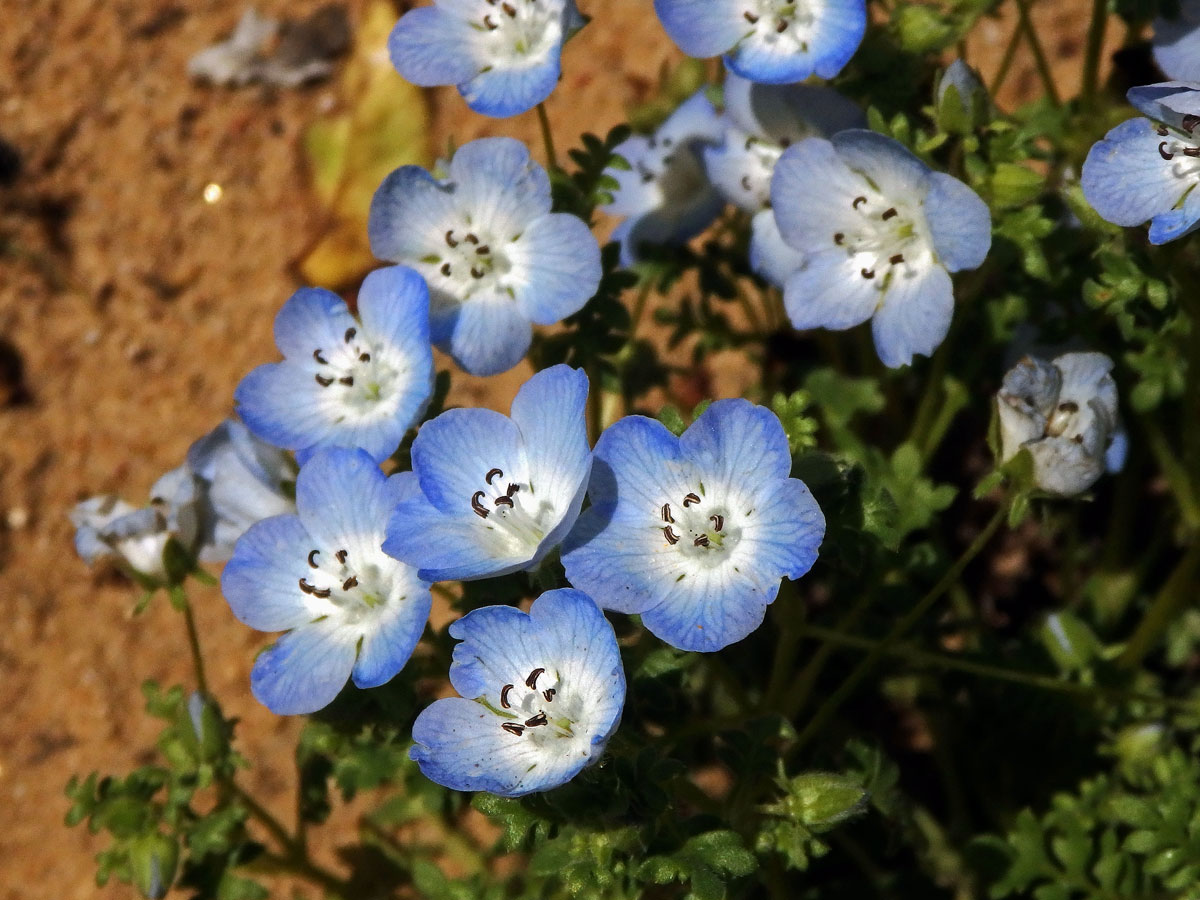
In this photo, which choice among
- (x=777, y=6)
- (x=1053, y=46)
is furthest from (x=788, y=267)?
(x=1053, y=46)

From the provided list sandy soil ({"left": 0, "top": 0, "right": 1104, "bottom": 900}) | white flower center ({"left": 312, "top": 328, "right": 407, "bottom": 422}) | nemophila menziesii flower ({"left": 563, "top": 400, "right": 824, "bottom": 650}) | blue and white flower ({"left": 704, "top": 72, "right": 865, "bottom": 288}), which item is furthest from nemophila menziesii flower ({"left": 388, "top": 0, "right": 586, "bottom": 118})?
sandy soil ({"left": 0, "top": 0, "right": 1104, "bottom": 900})

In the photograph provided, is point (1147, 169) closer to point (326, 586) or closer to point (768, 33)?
point (768, 33)

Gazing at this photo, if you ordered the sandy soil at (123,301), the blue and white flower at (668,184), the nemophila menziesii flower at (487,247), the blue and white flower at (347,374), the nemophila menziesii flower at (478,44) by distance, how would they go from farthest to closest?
the sandy soil at (123,301), the blue and white flower at (668,184), the nemophila menziesii flower at (478,44), the nemophila menziesii flower at (487,247), the blue and white flower at (347,374)

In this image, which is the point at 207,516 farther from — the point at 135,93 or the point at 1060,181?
the point at 135,93

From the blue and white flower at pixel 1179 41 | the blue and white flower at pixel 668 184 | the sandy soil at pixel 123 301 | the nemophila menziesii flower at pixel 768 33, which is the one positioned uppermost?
the nemophila menziesii flower at pixel 768 33

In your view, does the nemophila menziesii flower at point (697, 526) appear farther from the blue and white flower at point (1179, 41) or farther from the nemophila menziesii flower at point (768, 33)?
the blue and white flower at point (1179, 41)

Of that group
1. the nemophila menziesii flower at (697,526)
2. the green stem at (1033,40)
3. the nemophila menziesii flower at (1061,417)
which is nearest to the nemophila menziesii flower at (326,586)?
the nemophila menziesii flower at (697,526)

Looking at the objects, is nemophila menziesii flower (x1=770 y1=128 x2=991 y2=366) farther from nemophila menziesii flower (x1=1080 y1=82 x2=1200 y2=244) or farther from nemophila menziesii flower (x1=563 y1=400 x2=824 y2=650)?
nemophila menziesii flower (x1=563 y1=400 x2=824 y2=650)
